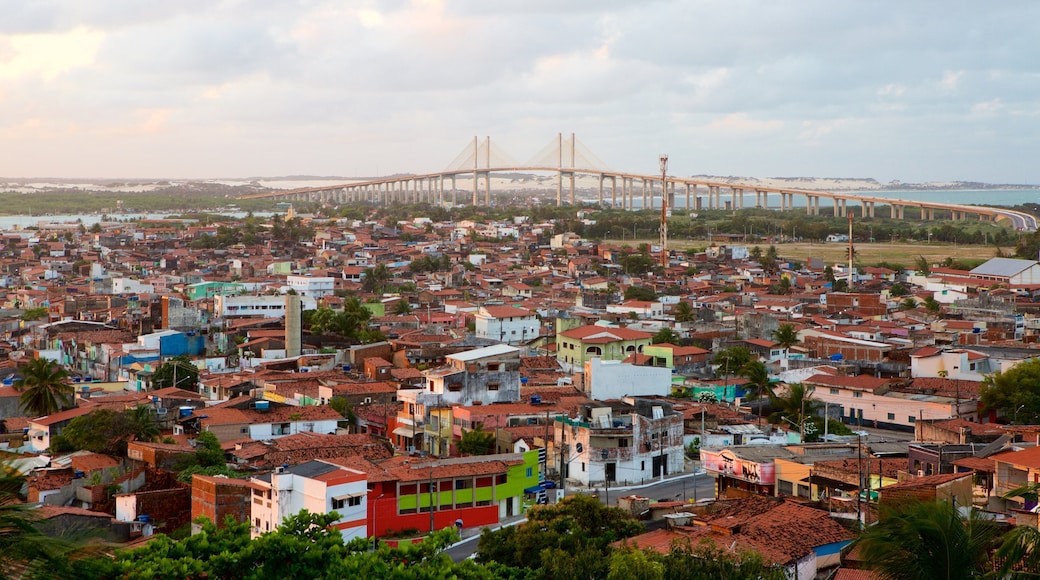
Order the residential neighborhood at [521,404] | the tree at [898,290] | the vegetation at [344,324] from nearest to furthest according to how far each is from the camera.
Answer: the residential neighborhood at [521,404] < the vegetation at [344,324] < the tree at [898,290]

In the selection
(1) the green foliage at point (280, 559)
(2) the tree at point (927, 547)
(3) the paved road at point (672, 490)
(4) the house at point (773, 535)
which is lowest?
(3) the paved road at point (672, 490)

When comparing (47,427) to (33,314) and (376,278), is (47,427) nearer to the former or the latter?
(33,314)

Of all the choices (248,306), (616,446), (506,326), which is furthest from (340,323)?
(616,446)

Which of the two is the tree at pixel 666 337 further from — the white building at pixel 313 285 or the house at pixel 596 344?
the white building at pixel 313 285

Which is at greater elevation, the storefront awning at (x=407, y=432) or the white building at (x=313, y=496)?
the white building at (x=313, y=496)

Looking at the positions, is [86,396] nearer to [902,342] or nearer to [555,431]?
[555,431]

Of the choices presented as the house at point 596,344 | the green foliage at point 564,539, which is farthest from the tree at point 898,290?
the green foliage at point 564,539

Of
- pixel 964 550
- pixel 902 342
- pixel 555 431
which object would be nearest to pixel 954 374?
pixel 902 342

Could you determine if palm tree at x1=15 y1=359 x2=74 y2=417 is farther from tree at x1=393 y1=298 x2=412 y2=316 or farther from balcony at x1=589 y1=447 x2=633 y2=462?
tree at x1=393 y1=298 x2=412 y2=316
